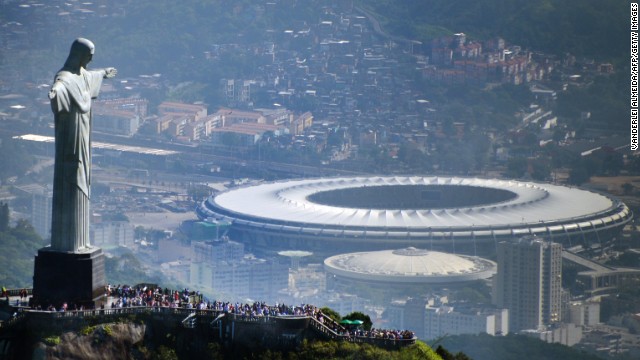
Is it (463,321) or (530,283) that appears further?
(530,283)

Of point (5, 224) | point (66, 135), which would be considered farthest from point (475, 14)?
point (66, 135)

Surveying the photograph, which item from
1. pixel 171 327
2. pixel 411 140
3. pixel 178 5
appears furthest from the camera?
pixel 178 5

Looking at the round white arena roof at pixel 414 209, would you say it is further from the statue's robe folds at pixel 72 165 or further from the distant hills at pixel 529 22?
the statue's robe folds at pixel 72 165

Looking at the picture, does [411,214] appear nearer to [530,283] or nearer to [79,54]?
[530,283]

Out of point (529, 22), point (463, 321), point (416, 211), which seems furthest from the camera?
point (529, 22)

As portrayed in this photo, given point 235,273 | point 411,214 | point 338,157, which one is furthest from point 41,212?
point 338,157

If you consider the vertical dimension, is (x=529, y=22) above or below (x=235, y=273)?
above

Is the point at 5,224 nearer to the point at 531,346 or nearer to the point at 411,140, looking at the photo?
the point at 531,346
